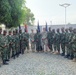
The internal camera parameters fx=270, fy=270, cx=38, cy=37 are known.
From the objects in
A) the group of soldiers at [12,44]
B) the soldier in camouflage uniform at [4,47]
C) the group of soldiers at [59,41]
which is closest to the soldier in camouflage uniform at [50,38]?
the group of soldiers at [59,41]

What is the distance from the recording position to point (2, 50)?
43.5 feet

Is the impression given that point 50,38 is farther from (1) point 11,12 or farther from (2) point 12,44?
(2) point 12,44

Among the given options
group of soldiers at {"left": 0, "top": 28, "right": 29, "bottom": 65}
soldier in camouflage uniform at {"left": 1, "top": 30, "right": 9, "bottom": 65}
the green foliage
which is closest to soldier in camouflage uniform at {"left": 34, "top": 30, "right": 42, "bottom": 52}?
group of soldiers at {"left": 0, "top": 28, "right": 29, "bottom": 65}

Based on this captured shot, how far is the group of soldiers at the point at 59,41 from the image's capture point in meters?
14.8

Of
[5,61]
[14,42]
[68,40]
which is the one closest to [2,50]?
[5,61]

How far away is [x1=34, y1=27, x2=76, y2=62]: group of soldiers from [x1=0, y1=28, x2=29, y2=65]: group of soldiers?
1186 mm

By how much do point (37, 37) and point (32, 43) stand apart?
0.59 m

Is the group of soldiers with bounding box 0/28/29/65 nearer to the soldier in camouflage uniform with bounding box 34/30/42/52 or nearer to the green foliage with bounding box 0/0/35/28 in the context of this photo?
the soldier in camouflage uniform with bounding box 34/30/42/52

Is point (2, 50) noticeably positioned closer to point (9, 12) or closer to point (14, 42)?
point (14, 42)

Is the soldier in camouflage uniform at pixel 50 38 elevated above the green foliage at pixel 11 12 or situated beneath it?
situated beneath

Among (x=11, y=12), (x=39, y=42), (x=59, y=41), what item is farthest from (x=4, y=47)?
(x=39, y=42)

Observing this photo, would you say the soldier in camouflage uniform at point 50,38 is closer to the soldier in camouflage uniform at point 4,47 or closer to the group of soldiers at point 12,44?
the group of soldiers at point 12,44

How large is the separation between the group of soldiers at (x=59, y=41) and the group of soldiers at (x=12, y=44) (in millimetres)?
1186

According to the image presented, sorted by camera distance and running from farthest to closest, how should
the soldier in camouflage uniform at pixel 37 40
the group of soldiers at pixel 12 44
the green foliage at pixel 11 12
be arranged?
the soldier in camouflage uniform at pixel 37 40 < the green foliage at pixel 11 12 < the group of soldiers at pixel 12 44
